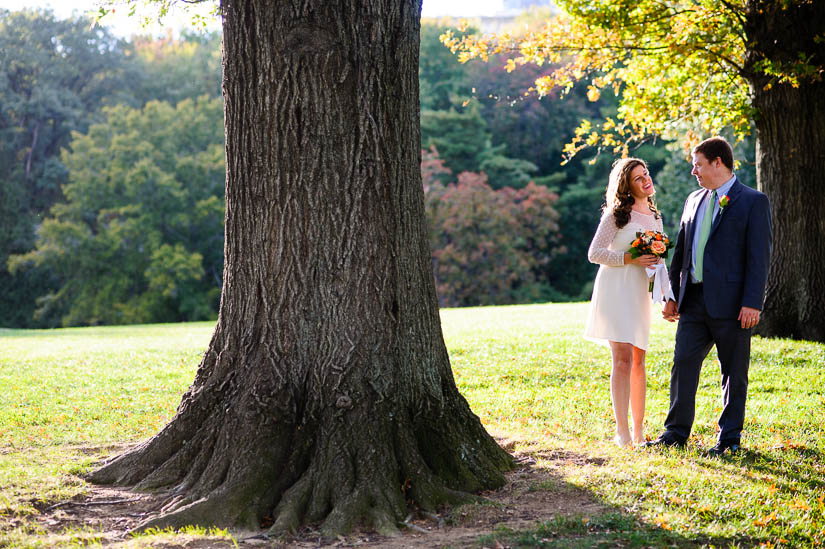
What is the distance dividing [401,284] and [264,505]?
5.05 feet

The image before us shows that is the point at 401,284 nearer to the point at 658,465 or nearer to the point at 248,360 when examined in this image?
the point at 248,360

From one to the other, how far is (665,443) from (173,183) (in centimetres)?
2981

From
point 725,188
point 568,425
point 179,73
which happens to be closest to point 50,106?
point 179,73

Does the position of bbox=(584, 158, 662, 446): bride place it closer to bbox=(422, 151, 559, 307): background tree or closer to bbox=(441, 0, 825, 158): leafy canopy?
bbox=(441, 0, 825, 158): leafy canopy

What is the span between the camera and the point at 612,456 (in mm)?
5730

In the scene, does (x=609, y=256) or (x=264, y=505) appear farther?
(x=609, y=256)

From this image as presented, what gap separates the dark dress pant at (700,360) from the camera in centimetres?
582

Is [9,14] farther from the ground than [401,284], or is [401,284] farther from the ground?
[9,14]

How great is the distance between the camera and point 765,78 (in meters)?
11.4

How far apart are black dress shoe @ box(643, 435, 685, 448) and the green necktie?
1.18 m

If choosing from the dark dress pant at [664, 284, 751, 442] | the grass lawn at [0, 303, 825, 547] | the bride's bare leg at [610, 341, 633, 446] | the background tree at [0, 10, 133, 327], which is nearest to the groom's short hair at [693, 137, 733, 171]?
the dark dress pant at [664, 284, 751, 442]

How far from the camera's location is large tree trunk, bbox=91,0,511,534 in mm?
4922

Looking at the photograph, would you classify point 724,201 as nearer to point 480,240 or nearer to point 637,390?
point 637,390

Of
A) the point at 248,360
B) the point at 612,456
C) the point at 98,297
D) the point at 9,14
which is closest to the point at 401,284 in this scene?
the point at 248,360
